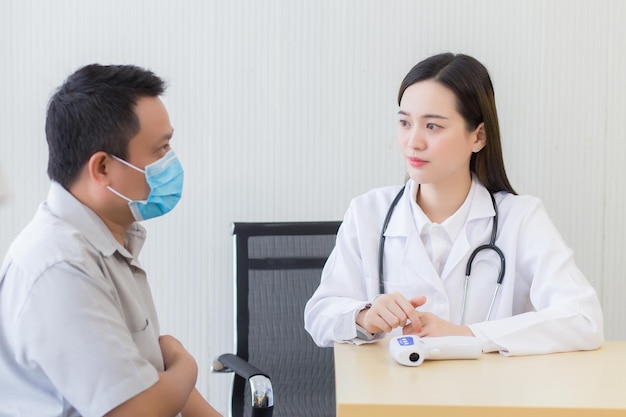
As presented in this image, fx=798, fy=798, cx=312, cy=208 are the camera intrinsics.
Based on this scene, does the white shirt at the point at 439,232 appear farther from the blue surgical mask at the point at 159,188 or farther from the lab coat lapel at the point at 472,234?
the blue surgical mask at the point at 159,188

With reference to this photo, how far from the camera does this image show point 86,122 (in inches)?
52.6

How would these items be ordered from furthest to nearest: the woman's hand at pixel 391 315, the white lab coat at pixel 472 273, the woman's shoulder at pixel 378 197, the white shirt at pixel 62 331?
the woman's shoulder at pixel 378 197 < the white lab coat at pixel 472 273 < the woman's hand at pixel 391 315 < the white shirt at pixel 62 331

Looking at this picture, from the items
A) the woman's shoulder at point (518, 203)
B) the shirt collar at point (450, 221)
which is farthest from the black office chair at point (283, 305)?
the woman's shoulder at point (518, 203)

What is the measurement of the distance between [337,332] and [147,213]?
1.58 ft

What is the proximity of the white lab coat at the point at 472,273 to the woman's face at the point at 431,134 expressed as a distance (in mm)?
121

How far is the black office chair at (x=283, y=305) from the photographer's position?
215 cm

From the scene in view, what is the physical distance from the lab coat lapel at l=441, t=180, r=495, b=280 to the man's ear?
0.83 m

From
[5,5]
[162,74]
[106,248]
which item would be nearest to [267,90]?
[162,74]

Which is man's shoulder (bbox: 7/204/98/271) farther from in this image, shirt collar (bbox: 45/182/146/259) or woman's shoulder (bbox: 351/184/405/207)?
woman's shoulder (bbox: 351/184/405/207)

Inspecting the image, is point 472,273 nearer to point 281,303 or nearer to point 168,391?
point 281,303

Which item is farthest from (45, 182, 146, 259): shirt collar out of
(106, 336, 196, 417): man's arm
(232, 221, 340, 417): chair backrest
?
(232, 221, 340, 417): chair backrest

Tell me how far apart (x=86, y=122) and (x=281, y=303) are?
97 centimetres

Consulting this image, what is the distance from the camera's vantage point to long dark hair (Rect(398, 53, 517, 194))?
1.85 metres

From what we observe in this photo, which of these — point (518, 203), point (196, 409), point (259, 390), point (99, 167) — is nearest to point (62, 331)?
point (99, 167)
